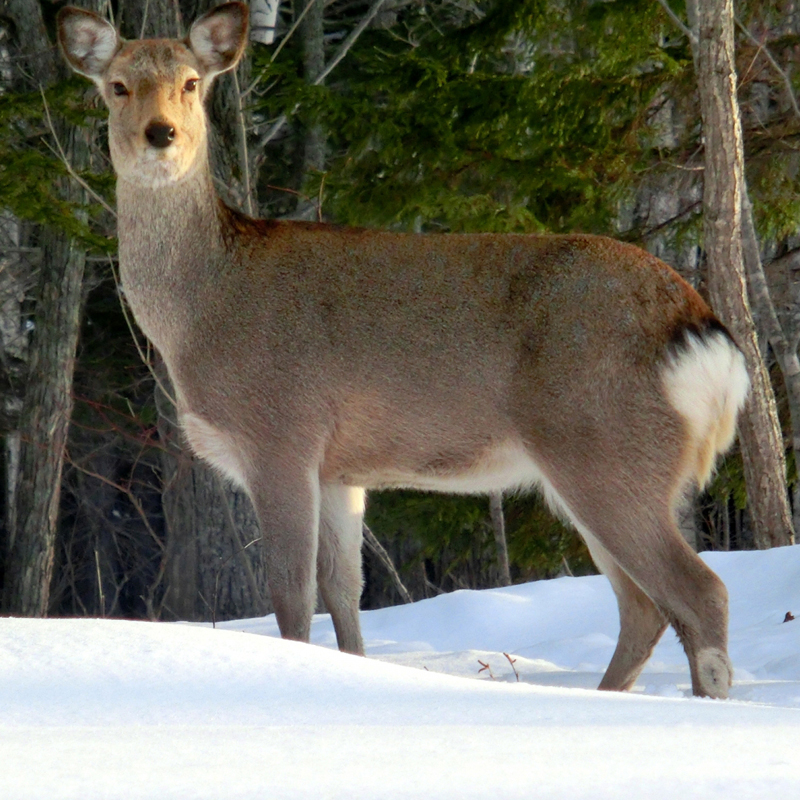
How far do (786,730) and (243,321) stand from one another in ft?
11.8

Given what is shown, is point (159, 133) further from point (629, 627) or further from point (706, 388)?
point (629, 627)

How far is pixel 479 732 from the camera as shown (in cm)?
295

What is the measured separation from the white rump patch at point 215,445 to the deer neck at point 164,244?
1.63 ft

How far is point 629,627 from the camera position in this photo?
6.08 metres

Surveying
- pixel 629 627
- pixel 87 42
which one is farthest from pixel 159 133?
pixel 629 627

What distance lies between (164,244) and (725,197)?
437 centimetres

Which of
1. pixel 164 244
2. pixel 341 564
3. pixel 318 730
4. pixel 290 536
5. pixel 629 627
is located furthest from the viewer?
pixel 341 564

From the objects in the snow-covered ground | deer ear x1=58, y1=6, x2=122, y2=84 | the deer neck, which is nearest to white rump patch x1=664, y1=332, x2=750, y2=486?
the snow-covered ground

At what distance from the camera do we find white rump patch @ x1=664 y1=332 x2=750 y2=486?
5.63m

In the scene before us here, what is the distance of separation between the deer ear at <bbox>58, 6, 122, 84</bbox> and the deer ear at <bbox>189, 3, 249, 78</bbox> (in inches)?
16.1

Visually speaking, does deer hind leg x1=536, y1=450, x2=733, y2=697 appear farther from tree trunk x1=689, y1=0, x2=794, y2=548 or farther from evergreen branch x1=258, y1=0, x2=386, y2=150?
evergreen branch x1=258, y1=0, x2=386, y2=150

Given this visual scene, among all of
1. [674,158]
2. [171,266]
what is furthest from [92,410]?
[171,266]

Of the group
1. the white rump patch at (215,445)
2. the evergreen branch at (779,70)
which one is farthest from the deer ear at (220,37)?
the evergreen branch at (779,70)

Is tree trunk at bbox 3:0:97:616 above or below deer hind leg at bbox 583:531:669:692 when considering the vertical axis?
above
